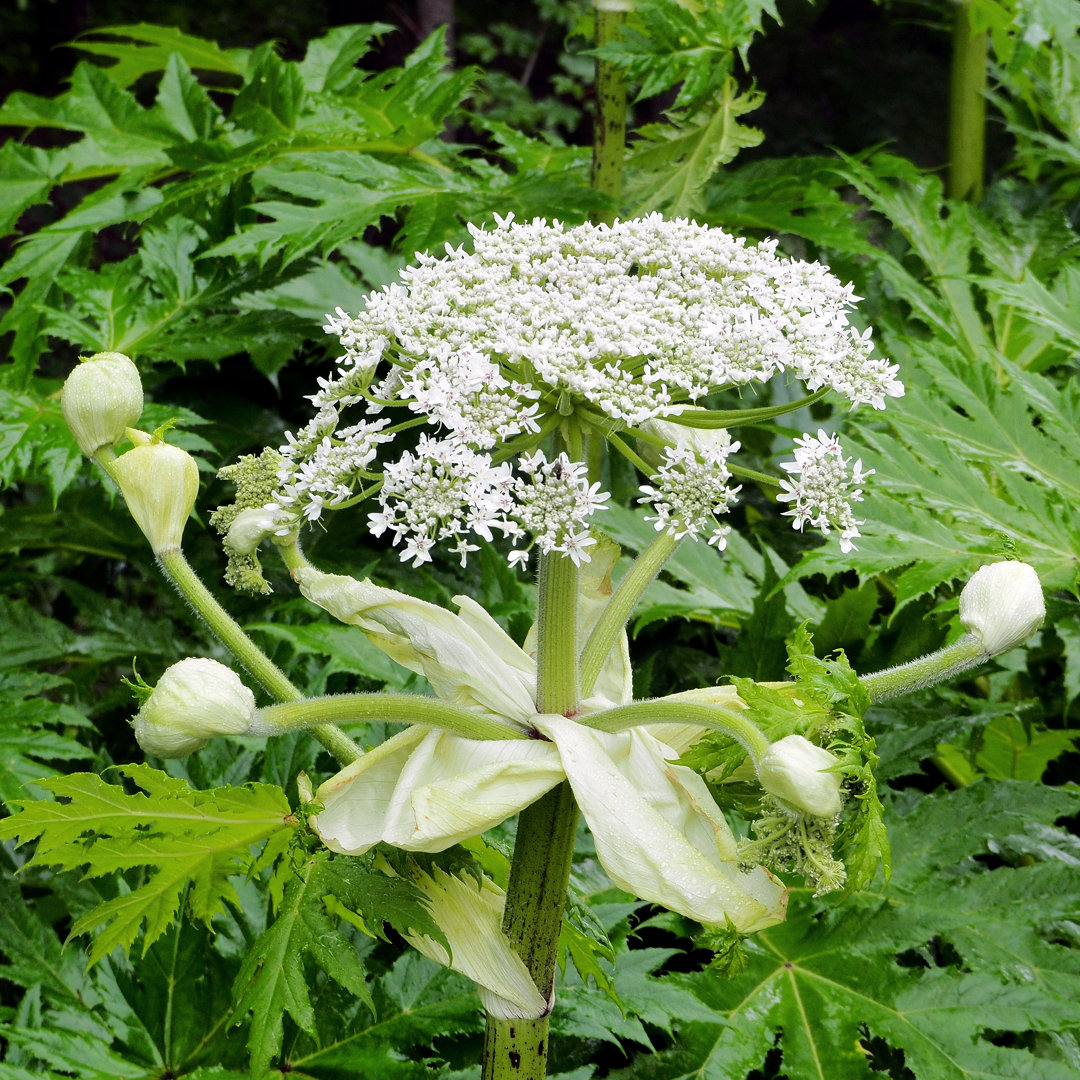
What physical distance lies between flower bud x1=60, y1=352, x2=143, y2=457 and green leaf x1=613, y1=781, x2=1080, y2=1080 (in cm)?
69

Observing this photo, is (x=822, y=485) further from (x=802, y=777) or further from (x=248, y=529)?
(x=248, y=529)

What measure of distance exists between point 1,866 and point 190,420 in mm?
535

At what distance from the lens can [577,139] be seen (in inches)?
163

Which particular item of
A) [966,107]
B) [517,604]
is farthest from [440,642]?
[966,107]

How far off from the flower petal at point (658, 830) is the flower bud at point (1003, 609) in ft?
0.63

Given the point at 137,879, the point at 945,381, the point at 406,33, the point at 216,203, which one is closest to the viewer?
the point at 137,879

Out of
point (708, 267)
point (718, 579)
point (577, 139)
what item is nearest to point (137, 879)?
point (718, 579)

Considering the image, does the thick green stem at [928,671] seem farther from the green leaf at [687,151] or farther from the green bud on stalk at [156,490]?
the green leaf at [687,151]

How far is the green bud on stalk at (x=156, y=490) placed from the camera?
2.23 ft

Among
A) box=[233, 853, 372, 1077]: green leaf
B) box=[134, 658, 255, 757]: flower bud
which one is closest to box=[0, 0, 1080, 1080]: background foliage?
box=[233, 853, 372, 1077]: green leaf

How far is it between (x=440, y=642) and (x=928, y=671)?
0.29 m

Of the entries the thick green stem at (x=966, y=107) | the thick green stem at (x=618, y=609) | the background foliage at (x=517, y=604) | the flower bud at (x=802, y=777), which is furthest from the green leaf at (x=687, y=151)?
the flower bud at (x=802, y=777)

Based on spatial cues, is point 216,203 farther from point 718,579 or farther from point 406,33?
point 406,33

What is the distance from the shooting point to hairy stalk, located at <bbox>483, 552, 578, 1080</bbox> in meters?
0.68
